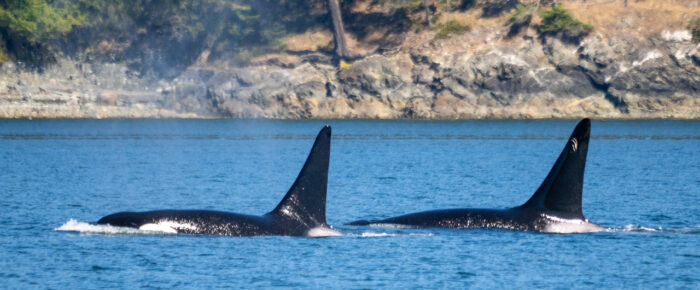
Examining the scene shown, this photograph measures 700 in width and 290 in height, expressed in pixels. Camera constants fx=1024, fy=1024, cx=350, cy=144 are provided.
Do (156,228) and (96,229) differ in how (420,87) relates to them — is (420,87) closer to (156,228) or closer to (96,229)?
(96,229)

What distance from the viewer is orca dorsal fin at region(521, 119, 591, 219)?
885 inches

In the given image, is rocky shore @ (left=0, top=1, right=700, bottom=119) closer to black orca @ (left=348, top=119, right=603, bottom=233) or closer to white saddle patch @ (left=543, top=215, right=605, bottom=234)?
black orca @ (left=348, top=119, right=603, bottom=233)

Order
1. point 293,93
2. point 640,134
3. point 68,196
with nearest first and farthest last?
point 68,196 → point 640,134 → point 293,93

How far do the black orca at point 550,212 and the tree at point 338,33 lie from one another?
80.8 meters

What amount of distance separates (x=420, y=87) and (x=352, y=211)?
7290 cm

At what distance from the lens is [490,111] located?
101312 millimetres

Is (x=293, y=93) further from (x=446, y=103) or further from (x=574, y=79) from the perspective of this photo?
(x=574, y=79)

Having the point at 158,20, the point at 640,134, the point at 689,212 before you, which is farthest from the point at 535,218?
the point at 158,20

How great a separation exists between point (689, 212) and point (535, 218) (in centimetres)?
911

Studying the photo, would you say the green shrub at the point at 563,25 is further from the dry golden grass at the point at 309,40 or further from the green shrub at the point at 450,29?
the dry golden grass at the point at 309,40

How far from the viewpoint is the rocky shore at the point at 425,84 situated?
9744 cm

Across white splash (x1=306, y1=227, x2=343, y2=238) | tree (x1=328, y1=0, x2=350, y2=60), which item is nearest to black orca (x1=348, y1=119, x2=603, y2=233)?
white splash (x1=306, y1=227, x2=343, y2=238)

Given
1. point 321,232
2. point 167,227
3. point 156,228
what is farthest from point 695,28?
point 156,228

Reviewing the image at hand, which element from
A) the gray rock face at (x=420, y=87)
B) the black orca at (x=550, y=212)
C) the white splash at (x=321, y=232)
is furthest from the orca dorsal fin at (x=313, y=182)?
the gray rock face at (x=420, y=87)
